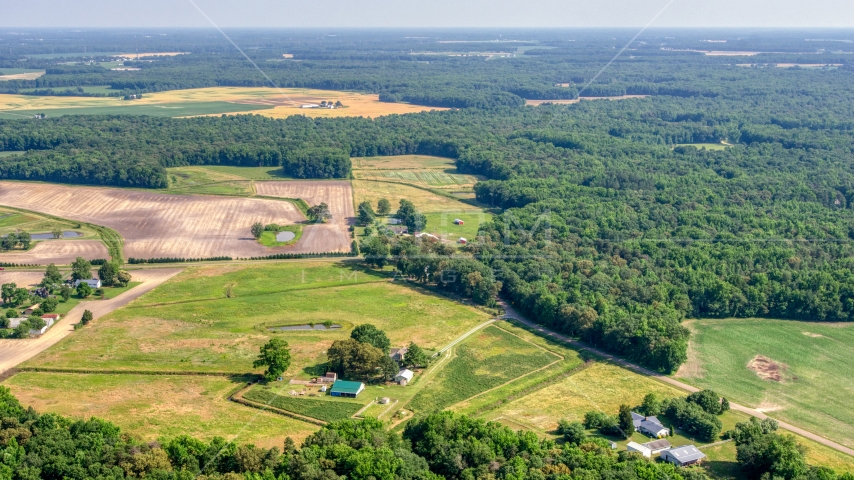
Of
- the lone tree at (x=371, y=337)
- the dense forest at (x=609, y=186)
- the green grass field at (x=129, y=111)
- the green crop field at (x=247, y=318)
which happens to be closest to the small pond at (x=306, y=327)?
the green crop field at (x=247, y=318)

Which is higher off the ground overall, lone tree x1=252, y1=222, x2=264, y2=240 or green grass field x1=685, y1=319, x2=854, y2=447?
lone tree x1=252, y1=222, x2=264, y2=240

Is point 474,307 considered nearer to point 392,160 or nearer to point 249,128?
point 392,160

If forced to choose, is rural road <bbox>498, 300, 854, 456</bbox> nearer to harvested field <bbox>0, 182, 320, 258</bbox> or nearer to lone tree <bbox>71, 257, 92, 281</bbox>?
harvested field <bbox>0, 182, 320, 258</bbox>

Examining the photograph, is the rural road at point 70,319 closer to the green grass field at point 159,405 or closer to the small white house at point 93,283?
the small white house at point 93,283

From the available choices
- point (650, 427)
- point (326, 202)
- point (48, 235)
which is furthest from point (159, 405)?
point (326, 202)

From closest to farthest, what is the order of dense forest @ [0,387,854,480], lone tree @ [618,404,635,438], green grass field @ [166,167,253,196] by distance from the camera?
dense forest @ [0,387,854,480]
lone tree @ [618,404,635,438]
green grass field @ [166,167,253,196]

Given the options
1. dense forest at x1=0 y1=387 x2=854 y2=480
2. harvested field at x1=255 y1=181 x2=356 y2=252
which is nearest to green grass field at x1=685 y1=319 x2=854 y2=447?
dense forest at x1=0 y1=387 x2=854 y2=480

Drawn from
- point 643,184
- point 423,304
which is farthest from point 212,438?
point 643,184
